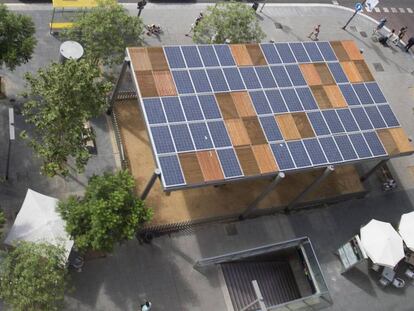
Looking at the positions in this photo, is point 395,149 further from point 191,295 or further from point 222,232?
point 191,295

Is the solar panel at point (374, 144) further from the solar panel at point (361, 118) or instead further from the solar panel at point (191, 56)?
the solar panel at point (191, 56)

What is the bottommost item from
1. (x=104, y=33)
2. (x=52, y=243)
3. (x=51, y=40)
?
(x=52, y=243)

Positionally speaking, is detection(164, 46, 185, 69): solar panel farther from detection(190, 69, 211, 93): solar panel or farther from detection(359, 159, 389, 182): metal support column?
detection(359, 159, 389, 182): metal support column

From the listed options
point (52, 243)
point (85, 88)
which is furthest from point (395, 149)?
point (52, 243)

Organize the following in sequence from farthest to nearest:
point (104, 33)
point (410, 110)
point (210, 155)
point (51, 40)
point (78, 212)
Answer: point (410, 110)
point (51, 40)
point (104, 33)
point (210, 155)
point (78, 212)

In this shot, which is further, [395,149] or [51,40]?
[51,40]

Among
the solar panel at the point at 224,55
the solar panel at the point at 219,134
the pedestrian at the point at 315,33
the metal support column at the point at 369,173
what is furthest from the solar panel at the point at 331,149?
the pedestrian at the point at 315,33

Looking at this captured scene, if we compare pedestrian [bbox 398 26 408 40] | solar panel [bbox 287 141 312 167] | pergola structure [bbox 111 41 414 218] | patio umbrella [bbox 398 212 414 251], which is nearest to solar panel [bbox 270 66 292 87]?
pergola structure [bbox 111 41 414 218]

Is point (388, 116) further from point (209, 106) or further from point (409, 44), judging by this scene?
point (409, 44)
